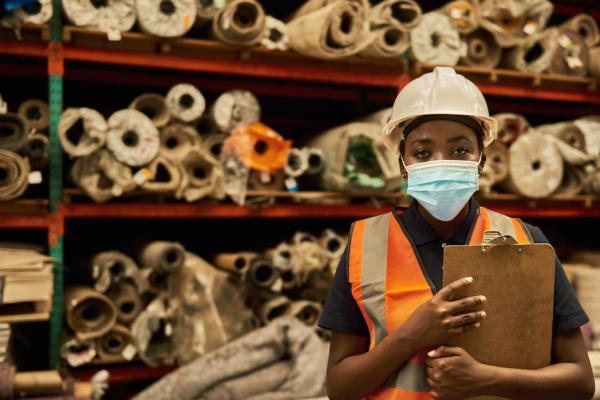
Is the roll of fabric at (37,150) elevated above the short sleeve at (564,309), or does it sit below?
above

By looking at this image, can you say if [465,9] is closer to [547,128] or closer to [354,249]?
[547,128]

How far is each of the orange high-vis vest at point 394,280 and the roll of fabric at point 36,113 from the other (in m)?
2.58

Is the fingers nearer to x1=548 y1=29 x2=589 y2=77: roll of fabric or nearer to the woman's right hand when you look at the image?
the woman's right hand

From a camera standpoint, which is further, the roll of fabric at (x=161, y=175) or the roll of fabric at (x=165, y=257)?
the roll of fabric at (x=165, y=257)

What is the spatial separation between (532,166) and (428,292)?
3.46 metres

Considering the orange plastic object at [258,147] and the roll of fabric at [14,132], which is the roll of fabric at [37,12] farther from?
the orange plastic object at [258,147]

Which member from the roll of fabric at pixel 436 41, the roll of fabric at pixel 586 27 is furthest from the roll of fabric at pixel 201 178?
the roll of fabric at pixel 586 27

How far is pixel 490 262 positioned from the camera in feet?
4.76

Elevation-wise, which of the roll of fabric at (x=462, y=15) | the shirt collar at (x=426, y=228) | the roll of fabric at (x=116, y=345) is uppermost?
the roll of fabric at (x=462, y=15)

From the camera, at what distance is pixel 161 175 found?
3.90 m

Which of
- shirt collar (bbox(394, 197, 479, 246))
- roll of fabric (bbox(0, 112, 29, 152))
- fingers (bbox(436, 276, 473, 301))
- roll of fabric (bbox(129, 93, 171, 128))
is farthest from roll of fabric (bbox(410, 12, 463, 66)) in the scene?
fingers (bbox(436, 276, 473, 301))

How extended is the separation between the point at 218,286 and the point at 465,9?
101 inches

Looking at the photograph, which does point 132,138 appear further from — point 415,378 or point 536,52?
point 536,52

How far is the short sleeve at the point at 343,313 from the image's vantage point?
159cm
